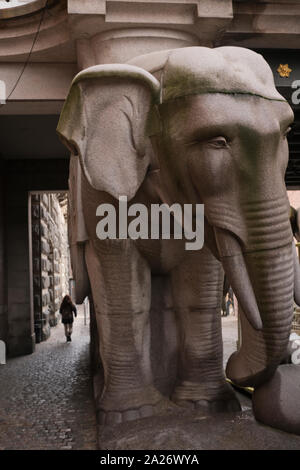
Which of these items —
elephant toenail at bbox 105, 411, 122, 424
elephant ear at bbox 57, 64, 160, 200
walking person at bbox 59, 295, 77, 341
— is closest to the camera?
elephant ear at bbox 57, 64, 160, 200

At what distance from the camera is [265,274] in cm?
219

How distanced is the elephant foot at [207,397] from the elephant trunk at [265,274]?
0.98 meters

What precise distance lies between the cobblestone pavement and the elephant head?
143 centimetres

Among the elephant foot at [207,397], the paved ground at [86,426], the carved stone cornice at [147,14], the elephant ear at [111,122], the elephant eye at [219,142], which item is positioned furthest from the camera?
the carved stone cornice at [147,14]

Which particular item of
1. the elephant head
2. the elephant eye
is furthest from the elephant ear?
the elephant eye

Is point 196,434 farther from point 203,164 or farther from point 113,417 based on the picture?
point 203,164

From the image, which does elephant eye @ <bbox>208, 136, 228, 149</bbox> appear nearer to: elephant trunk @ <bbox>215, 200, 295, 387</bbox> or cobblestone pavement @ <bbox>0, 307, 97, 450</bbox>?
elephant trunk @ <bbox>215, 200, 295, 387</bbox>

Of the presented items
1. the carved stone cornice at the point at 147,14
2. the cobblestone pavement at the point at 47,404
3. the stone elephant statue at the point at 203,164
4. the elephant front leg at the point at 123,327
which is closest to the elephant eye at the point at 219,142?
the stone elephant statue at the point at 203,164

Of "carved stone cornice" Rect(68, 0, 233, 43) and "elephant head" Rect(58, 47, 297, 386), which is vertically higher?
"carved stone cornice" Rect(68, 0, 233, 43)

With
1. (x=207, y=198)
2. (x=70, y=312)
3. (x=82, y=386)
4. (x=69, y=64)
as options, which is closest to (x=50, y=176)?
(x=70, y=312)

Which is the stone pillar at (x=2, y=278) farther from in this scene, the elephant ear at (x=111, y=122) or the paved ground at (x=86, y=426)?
the elephant ear at (x=111, y=122)

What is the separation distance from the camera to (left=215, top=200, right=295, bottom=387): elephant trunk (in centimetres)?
217

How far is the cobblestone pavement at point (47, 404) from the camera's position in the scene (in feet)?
10.1

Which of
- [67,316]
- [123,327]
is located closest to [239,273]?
[123,327]
